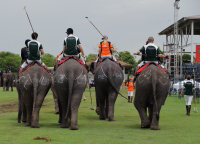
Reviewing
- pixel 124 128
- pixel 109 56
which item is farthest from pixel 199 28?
pixel 124 128

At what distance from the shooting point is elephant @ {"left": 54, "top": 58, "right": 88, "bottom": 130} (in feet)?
36.1

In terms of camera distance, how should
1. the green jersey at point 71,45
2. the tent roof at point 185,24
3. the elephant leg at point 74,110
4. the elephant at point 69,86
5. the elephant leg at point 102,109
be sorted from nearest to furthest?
1. the elephant leg at point 74,110
2. the elephant at point 69,86
3. the green jersey at point 71,45
4. the elephant leg at point 102,109
5. the tent roof at point 185,24

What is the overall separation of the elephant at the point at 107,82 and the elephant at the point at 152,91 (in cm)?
234

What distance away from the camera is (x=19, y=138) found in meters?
8.80

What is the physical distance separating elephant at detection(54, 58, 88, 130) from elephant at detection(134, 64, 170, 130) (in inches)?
70.0

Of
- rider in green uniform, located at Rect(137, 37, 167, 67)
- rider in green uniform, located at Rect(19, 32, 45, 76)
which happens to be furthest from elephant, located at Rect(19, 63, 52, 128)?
rider in green uniform, located at Rect(137, 37, 167, 67)

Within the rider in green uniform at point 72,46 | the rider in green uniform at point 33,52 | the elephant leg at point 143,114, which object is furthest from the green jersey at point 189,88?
the rider in green uniform at point 33,52

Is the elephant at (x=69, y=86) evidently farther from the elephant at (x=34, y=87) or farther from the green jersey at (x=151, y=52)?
the green jersey at (x=151, y=52)

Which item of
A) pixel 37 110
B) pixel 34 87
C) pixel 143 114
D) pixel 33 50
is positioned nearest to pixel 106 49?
pixel 33 50

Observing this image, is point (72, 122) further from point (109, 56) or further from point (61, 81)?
point (109, 56)

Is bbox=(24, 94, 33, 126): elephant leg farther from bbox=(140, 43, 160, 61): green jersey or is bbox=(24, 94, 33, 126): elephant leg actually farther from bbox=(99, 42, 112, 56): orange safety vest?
bbox=(99, 42, 112, 56): orange safety vest

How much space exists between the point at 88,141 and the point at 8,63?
86567 millimetres

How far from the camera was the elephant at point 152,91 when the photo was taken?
1085cm

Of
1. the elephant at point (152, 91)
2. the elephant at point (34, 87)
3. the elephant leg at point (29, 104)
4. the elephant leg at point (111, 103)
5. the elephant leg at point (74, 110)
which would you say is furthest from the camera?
the elephant leg at point (111, 103)
